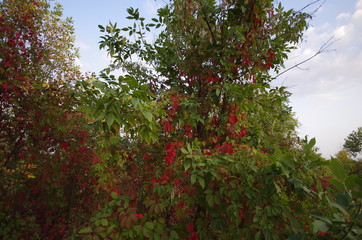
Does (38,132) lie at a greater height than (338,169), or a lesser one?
greater

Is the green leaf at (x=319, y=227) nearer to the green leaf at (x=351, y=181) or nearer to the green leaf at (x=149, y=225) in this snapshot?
the green leaf at (x=351, y=181)

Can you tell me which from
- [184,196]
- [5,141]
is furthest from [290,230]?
[5,141]

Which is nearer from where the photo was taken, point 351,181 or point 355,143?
point 351,181

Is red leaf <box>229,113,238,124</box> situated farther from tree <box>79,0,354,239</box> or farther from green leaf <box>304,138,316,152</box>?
green leaf <box>304,138,316,152</box>

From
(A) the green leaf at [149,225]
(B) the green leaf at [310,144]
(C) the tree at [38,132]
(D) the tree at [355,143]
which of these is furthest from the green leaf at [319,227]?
(D) the tree at [355,143]

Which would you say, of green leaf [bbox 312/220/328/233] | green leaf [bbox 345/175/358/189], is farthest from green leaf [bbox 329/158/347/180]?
green leaf [bbox 312/220/328/233]

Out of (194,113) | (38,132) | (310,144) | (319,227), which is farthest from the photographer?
(38,132)

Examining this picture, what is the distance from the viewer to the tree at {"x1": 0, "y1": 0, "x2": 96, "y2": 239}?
4.21 m

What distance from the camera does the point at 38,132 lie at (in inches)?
187

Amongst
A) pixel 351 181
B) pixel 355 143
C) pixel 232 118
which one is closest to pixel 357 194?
pixel 351 181

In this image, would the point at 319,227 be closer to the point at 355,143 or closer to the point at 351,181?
the point at 351,181

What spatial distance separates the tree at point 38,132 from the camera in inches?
166

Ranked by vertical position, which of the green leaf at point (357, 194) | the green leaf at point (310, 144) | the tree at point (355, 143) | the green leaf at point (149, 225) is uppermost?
the tree at point (355, 143)

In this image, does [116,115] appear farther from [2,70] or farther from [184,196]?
[2,70]
